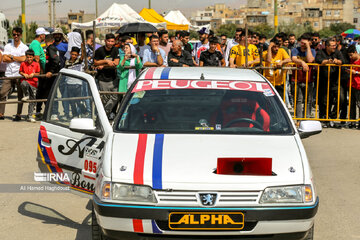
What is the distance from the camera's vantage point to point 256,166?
4684 millimetres

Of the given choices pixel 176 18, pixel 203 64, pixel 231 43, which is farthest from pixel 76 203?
pixel 176 18

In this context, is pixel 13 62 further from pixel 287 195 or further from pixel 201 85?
pixel 287 195

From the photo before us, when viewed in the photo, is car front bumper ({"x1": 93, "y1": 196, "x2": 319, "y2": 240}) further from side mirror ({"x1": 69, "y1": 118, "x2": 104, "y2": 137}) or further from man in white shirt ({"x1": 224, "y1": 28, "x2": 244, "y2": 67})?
man in white shirt ({"x1": 224, "y1": 28, "x2": 244, "y2": 67})

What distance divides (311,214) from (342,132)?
8.44 metres

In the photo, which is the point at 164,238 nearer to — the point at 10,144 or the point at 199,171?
the point at 199,171

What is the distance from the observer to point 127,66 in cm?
1215

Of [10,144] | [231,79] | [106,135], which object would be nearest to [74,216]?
[106,135]

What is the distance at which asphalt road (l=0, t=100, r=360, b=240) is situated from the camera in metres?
5.99

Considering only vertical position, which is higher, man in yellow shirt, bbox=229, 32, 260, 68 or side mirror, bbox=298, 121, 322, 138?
man in yellow shirt, bbox=229, 32, 260, 68

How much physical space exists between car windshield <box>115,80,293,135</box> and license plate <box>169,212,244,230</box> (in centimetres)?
112

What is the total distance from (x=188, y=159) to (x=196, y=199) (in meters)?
0.43

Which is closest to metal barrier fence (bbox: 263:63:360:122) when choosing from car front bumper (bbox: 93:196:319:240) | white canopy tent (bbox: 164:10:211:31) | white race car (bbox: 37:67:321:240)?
white race car (bbox: 37:67:321:240)

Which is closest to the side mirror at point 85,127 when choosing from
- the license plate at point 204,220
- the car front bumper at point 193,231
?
the car front bumper at point 193,231

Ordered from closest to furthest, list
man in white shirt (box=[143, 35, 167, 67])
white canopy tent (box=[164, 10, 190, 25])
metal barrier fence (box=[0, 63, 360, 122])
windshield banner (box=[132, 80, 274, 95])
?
windshield banner (box=[132, 80, 274, 95]) → man in white shirt (box=[143, 35, 167, 67]) → metal barrier fence (box=[0, 63, 360, 122]) → white canopy tent (box=[164, 10, 190, 25])
